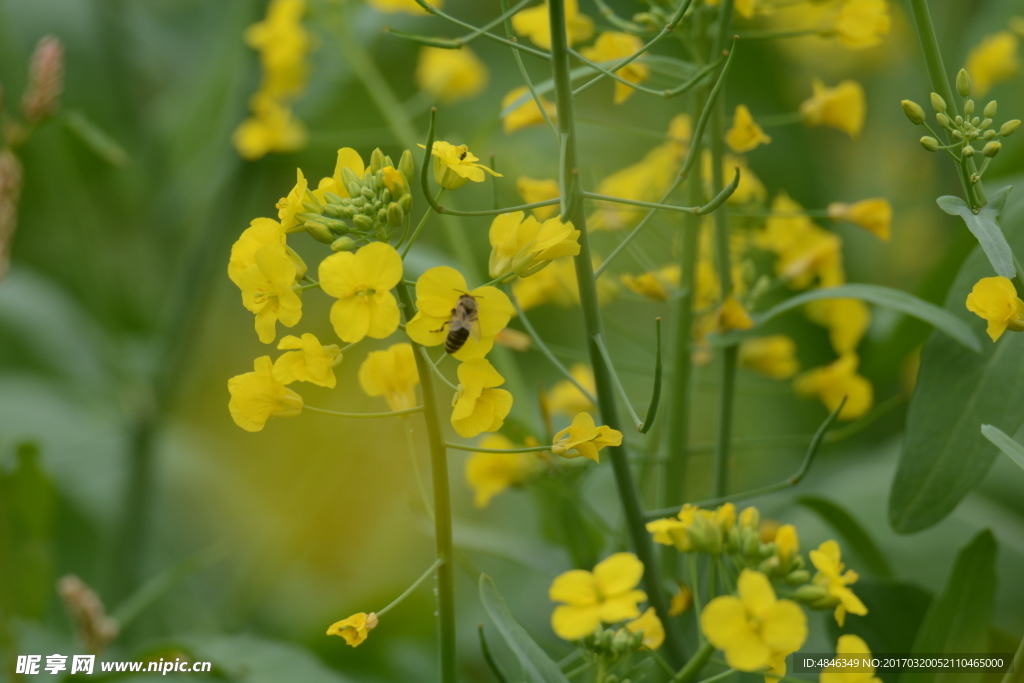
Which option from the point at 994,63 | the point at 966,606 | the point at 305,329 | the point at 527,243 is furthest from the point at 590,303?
the point at 305,329

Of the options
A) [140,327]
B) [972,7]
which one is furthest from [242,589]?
[972,7]

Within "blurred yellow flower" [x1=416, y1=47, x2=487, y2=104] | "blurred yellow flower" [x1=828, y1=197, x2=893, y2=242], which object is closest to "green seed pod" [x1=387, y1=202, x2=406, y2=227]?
"blurred yellow flower" [x1=828, y1=197, x2=893, y2=242]

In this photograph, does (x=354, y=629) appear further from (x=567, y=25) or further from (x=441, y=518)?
(x=567, y=25)

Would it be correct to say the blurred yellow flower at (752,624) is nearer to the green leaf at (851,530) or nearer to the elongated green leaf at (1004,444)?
the elongated green leaf at (1004,444)

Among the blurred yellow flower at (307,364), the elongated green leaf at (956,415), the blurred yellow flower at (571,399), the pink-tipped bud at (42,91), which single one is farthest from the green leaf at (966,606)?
the pink-tipped bud at (42,91)

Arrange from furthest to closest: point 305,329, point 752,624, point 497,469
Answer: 1. point 305,329
2. point 497,469
3. point 752,624

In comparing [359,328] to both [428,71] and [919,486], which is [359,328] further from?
[428,71]
